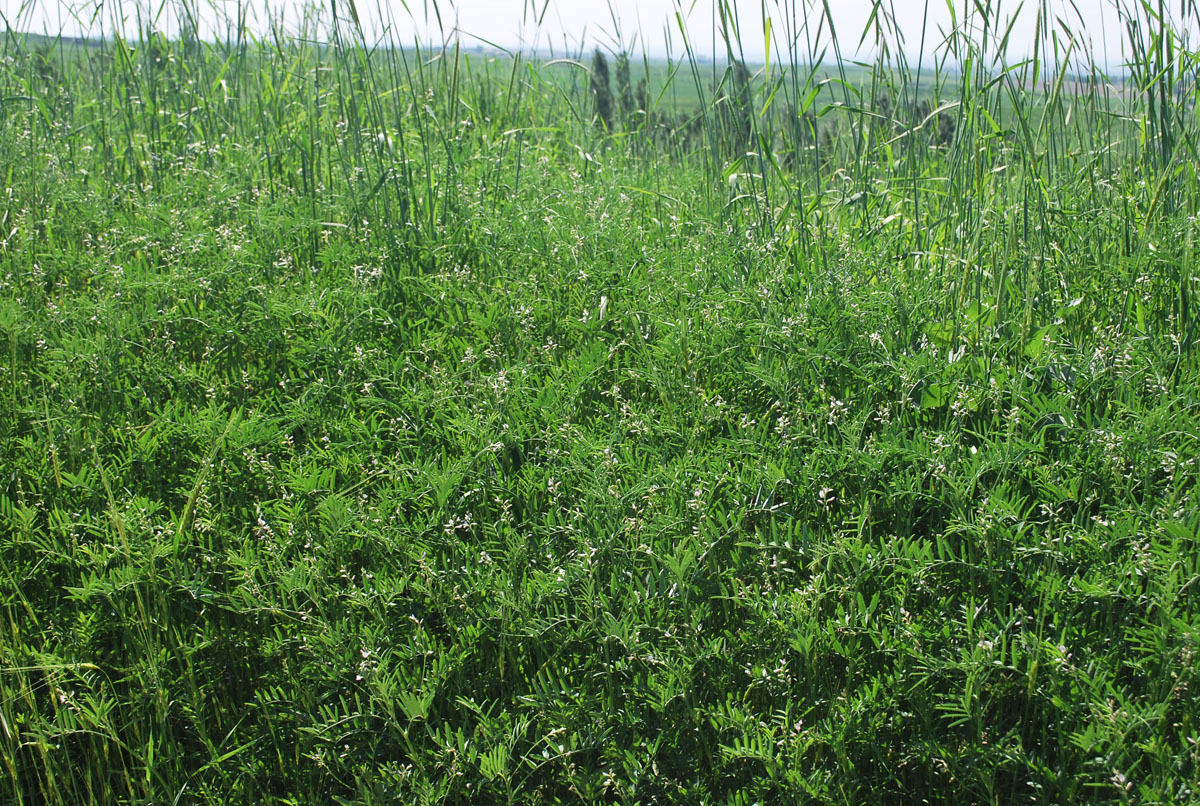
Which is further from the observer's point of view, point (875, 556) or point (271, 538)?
point (271, 538)

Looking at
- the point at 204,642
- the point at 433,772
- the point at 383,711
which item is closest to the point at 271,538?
the point at 204,642

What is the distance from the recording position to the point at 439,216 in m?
2.99

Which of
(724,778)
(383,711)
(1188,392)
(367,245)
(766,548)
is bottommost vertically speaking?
(724,778)

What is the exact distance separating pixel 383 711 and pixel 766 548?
2.54 ft

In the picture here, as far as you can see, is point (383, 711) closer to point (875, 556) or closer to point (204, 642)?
point (204, 642)

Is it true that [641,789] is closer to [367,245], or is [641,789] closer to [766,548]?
[766,548]

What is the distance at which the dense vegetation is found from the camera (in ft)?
4.70

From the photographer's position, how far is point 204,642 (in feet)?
5.34

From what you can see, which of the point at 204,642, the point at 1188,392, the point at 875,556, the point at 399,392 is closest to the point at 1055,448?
the point at 1188,392

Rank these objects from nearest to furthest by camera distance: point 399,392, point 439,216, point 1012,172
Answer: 1. point 399,392
2. point 1012,172
3. point 439,216

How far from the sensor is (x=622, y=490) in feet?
5.76

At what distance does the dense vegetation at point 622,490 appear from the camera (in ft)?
4.70

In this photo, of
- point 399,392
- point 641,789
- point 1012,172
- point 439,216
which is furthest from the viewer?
point 439,216

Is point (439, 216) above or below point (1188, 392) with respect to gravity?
above
